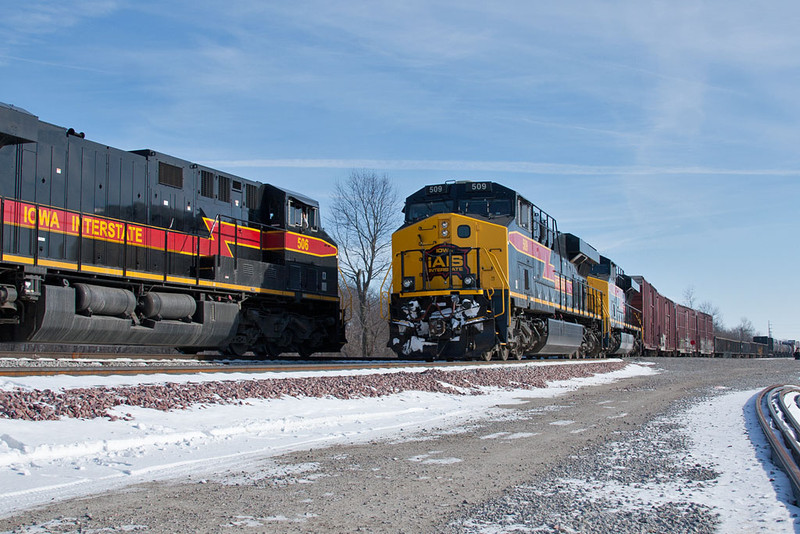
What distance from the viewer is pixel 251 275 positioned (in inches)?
623

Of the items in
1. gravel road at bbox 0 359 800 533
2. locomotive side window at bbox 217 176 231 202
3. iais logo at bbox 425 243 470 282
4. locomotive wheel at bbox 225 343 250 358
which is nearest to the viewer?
gravel road at bbox 0 359 800 533

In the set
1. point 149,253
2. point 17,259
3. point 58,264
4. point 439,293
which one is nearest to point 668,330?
point 439,293

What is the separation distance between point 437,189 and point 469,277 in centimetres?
276

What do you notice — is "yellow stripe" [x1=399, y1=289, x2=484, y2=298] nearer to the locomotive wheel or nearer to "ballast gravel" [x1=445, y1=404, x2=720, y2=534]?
the locomotive wheel

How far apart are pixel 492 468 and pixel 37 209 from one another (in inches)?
376

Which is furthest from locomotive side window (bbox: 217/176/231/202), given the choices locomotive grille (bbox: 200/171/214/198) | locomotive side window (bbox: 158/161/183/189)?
locomotive side window (bbox: 158/161/183/189)

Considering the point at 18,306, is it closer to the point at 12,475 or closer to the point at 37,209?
the point at 37,209

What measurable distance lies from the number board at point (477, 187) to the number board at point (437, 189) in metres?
0.47

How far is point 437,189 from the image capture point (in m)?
17.1

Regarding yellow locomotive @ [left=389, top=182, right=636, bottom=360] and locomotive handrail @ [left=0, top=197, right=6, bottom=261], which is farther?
yellow locomotive @ [left=389, top=182, right=636, bottom=360]

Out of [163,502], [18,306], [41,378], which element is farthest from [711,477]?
[18,306]

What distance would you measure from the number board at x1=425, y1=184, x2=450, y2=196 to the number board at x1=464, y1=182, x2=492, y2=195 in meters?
0.47

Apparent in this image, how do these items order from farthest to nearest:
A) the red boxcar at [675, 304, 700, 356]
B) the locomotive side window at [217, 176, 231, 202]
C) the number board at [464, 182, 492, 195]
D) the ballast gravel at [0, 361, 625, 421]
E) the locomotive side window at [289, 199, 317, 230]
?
the red boxcar at [675, 304, 700, 356] < the locomotive side window at [289, 199, 317, 230] < the number board at [464, 182, 492, 195] < the locomotive side window at [217, 176, 231, 202] < the ballast gravel at [0, 361, 625, 421]

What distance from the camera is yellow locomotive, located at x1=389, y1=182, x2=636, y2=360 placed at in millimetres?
15273
